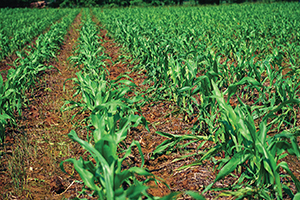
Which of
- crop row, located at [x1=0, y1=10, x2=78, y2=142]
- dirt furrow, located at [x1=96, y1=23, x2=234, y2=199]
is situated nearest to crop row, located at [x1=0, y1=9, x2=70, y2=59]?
crop row, located at [x1=0, y1=10, x2=78, y2=142]

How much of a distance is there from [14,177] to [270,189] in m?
2.36

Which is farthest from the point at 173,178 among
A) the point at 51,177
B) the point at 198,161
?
the point at 51,177

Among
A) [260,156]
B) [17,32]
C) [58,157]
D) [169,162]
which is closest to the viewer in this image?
[260,156]

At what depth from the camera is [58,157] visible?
8.46 ft

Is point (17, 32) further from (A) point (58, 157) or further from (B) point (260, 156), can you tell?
(B) point (260, 156)

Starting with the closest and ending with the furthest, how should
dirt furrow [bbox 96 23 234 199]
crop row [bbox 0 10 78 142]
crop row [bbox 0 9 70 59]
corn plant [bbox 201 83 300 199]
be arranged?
corn plant [bbox 201 83 300 199], dirt furrow [bbox 96 23 234 199], crop row [bbox 0 10 78 142], crop row [bbox 0 9 70 59]

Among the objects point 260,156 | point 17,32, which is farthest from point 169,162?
point 17,32

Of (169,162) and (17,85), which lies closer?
(169,162)

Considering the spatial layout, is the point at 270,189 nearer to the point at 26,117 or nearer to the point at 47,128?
the point at 47,128

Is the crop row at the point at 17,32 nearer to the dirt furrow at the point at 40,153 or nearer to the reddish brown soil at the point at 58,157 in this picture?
the dirt furrow at the point at 40,153

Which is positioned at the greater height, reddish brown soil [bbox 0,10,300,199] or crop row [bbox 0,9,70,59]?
crop row [bbox 0,9,70,59]

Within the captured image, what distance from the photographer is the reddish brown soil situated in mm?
2096

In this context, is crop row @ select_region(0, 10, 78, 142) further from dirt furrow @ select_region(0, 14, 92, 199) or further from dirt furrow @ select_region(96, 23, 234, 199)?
dirt furrow @ select_region(96, 23, 234, 199)

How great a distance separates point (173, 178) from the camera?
7.15 ft
